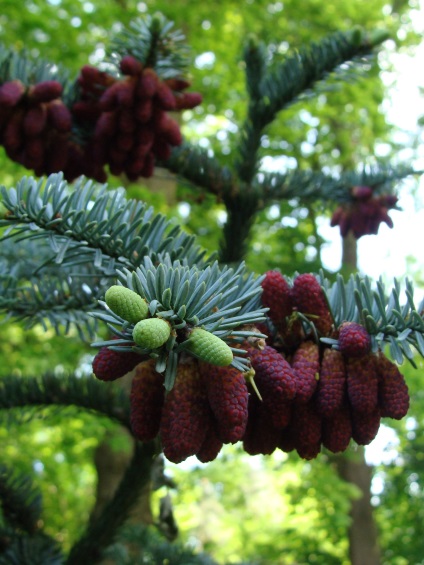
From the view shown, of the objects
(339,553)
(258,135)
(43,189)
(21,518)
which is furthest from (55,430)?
(43,189)

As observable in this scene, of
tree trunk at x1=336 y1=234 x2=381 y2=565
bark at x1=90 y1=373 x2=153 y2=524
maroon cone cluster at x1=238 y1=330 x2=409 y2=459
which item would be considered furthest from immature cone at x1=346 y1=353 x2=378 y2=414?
tree trunk at x1=336 y1=234 x2=381 y2=565

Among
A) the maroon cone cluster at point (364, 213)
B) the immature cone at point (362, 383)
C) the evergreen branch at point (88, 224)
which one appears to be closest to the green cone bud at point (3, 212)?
the evergreen branch at point (88, 224)

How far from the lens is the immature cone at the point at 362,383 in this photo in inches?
28.2

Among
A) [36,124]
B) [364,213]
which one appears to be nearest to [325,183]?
[364,213]

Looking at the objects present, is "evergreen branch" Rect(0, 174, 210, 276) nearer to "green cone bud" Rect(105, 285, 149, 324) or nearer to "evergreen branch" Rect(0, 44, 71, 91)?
"green cone bud" Rect(105, 285, 149, 324)

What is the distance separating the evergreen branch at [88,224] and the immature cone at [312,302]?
18 centimetres

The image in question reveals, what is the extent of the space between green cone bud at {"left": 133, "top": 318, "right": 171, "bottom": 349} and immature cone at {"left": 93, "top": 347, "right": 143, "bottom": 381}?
0.14 m

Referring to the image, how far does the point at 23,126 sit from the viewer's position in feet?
4.28

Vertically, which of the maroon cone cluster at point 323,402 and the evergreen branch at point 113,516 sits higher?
the maroon cone cluster at point 323,402

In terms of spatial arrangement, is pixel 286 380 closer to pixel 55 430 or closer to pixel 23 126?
pixel 23 126

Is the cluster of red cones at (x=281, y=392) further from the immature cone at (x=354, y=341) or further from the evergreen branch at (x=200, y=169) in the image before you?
the evergreen branch at (x=200, y=169)

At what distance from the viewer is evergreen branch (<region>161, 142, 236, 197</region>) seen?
5.08 ft

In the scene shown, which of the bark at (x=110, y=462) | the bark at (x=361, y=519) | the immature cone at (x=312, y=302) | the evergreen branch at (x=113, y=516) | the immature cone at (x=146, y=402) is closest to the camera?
the immature cone at (x=146, y=402)

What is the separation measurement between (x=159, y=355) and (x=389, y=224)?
3.36ft
